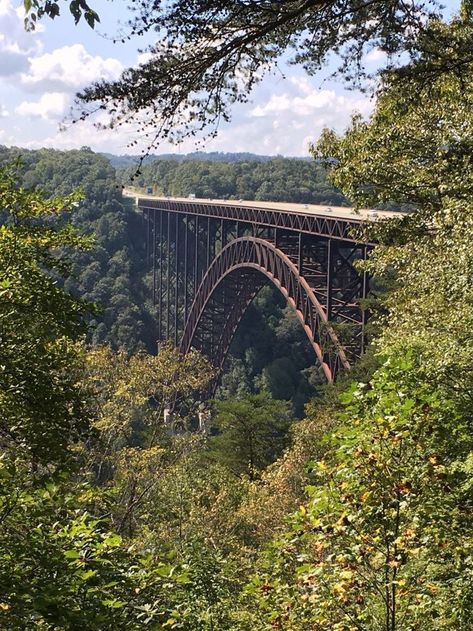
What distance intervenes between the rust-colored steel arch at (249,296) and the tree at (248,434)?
342cm

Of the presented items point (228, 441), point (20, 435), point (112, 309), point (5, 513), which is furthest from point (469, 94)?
point (112, 309)

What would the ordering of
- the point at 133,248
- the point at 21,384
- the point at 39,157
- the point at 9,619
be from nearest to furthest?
the point at 9,619, the point at 21,384, the point at 133,248, the point at 39,157

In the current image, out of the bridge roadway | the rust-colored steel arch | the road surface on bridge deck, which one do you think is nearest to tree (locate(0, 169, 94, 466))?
the road surface on bridge deck

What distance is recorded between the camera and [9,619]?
3.49 m

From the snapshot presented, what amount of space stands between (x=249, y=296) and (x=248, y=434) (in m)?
21.2

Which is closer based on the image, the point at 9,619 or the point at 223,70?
the point at 9,619

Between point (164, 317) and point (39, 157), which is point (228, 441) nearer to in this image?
point (164, 317)

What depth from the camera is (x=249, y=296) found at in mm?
46125

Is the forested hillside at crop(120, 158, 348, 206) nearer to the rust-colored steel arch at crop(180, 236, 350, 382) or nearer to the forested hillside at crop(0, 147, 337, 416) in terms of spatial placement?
the forested hillside at crop(0, 147, 337, 416)

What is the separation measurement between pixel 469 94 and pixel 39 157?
117 m

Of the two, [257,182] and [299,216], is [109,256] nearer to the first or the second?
[257,182]

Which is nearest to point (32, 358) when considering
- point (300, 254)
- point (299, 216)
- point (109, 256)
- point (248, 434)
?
point (248, 434)

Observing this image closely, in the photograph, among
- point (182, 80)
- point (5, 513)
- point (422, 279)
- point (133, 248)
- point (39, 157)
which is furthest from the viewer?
point (39, 157)

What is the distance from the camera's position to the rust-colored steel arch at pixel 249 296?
24.3 meters
